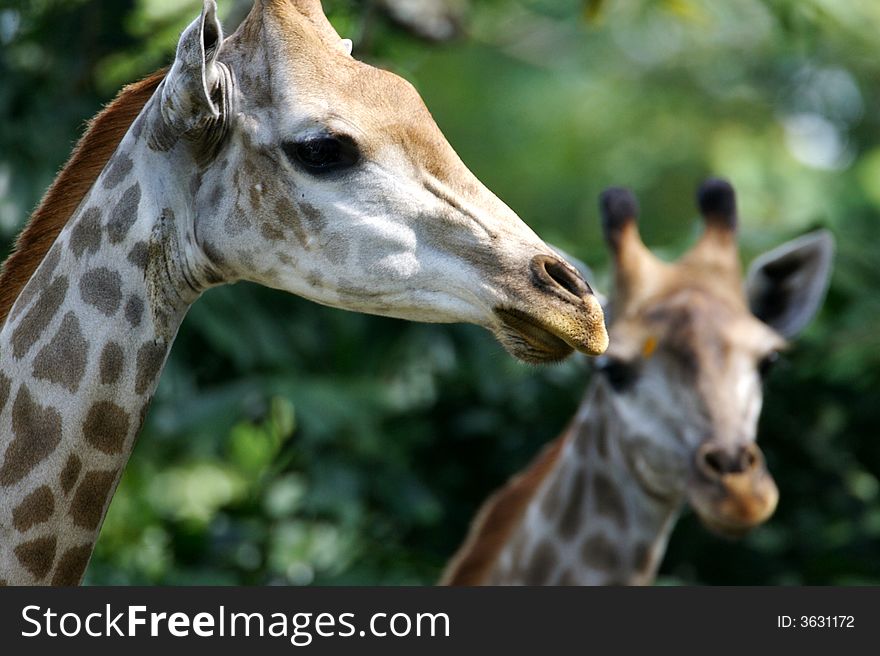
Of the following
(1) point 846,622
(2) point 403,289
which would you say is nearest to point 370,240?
(2) point 403,289

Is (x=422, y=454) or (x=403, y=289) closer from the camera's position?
(x=403, y=289)

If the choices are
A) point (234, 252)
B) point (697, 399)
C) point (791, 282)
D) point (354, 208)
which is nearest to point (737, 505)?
point (697, 399)

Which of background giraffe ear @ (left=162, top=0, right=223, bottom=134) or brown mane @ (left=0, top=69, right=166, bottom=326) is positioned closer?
background giraffe ear @ (left=162, top=0, right=223, bottom=134)

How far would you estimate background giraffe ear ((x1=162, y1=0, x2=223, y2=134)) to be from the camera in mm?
2871

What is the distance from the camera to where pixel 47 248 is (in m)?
3.25

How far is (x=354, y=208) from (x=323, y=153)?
0.15 meters

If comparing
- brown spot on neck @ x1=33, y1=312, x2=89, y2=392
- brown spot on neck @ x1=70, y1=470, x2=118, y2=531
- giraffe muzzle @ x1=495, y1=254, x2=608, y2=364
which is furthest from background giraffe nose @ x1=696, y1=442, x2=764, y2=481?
brown spot on neck @ x1=33, y1=312, x2=89, y2=392

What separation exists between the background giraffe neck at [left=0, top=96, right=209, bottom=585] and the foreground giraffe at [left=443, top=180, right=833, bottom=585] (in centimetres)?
259

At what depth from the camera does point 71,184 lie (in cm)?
327

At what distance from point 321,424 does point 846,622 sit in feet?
10.9

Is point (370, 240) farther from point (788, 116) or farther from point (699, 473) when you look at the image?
point (788, 116)

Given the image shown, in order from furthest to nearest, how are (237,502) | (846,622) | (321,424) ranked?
1. (237,502)
2. (321,424)
3. (846,622)

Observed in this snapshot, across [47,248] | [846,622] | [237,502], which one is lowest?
[237,502]

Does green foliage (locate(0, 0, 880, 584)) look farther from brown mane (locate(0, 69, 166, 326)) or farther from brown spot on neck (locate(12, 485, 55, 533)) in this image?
brown spot on neck (locate(12, 485, 55, 533))
